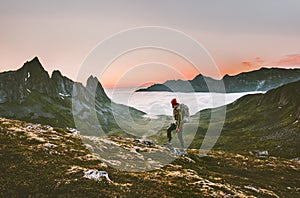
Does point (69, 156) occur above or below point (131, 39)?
below

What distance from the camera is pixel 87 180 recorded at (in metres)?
28.4

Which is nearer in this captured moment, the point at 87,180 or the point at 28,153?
the point at 87,180

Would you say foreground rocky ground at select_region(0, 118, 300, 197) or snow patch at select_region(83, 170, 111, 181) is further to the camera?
snow patch at select_region(83, 170, 111, 181)

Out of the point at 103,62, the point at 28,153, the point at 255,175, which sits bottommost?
the point at 255,175

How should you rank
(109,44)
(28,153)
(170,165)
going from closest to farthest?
(109,44)
(28,153)
(170,165)

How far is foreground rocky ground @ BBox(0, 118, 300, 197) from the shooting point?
27016mm

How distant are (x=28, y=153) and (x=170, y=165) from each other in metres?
18.6

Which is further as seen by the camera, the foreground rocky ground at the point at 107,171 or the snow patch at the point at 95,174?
the snow patch at the point at 95,174

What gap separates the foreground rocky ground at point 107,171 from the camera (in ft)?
88.6

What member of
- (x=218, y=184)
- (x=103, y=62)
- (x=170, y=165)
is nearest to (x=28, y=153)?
(x=103, y=62)

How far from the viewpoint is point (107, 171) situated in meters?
32.2

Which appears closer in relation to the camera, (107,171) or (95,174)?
(95,174)

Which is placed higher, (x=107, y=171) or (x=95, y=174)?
(x=95, y=174)

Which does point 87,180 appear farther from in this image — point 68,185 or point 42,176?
point 42,176
